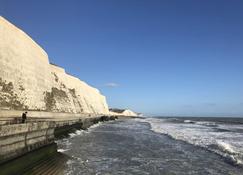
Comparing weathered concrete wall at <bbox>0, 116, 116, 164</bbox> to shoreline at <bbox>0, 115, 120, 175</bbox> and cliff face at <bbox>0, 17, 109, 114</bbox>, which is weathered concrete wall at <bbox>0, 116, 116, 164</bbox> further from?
cliff face at <bbox>0, 17, 109, 114</bbox>

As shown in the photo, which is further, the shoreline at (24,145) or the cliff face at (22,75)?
the cliff face at (22,75)

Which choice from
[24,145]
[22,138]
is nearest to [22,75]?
[24,145]

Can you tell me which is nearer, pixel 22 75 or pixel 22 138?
pixel 22 138

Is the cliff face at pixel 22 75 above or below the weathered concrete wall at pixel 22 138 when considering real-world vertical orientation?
above

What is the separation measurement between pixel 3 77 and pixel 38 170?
79.6 feet

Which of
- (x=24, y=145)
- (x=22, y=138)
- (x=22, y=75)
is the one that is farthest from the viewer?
(x=22, y=75)

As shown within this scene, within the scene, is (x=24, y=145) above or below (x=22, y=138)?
below

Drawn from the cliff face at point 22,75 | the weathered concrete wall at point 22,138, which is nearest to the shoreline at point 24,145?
the weathered concrete wall at point 22,138

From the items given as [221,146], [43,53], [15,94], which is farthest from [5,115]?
[43,53]

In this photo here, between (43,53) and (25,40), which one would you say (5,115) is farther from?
(43,53)

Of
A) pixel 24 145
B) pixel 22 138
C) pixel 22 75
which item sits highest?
pixel 22 75

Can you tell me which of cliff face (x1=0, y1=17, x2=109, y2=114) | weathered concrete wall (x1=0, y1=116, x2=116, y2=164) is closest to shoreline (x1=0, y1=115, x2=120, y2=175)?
weathered concrete wall (x1=0, y1=116, x2=116, y2=164)

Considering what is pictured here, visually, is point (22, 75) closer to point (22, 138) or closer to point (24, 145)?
point (24, 145)

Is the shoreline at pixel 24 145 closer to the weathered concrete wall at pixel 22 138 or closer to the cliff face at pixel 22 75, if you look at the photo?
the weathered concrete wall at pixel 22 138
